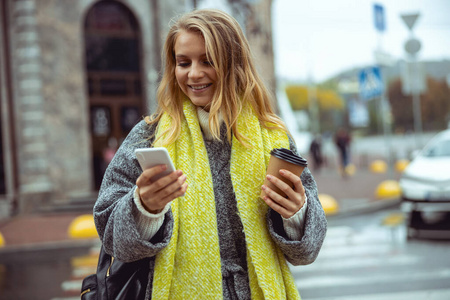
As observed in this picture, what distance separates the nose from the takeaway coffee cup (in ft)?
1.27

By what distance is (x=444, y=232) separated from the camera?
8.95 metres

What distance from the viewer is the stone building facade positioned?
1468cm

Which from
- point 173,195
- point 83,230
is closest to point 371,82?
point 83,230

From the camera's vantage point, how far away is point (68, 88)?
50.2 ft

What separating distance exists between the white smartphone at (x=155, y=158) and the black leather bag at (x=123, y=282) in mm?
413

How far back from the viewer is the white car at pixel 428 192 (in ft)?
31.1

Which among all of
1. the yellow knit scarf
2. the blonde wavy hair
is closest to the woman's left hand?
the yellow knit scarf

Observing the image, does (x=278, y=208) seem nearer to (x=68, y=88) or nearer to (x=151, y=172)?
(x=151, y=172)

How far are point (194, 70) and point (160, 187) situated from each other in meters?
0.50

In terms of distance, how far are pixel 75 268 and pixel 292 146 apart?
657 cm

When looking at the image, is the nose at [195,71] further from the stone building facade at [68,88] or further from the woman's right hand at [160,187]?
the stone building facade at [68,88]

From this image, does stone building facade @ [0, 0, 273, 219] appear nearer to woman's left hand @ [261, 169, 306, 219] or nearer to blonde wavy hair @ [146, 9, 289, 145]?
blonde wavy hair @ [146, 9, 289, 145]

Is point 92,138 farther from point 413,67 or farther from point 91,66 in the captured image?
point 413,67

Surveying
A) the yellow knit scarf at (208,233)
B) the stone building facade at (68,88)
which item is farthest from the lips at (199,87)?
the stone building facade at (68,88)
